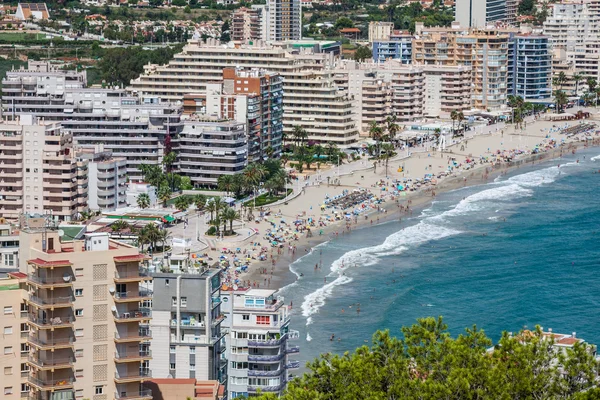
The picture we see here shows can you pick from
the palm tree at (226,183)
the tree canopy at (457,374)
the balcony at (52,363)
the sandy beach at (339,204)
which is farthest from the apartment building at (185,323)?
the palm tree at (226,183)

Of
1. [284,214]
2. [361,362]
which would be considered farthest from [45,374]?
[284,214]

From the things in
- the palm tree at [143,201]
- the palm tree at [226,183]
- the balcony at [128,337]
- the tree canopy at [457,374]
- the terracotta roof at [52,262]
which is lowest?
the palm tree at [143,201]

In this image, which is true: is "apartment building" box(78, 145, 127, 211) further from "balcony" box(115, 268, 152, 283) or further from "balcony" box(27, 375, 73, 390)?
"balcony" box(27, 375, 73, 390)

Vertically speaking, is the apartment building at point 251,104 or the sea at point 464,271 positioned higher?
the apartment building at point 251,104

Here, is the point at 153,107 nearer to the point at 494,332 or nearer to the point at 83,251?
the point at 494,332

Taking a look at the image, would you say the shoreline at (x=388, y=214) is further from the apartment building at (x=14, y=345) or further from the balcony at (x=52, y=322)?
the balcony at (x=52, y=322)

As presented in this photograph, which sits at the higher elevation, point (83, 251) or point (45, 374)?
point (83, 251)
